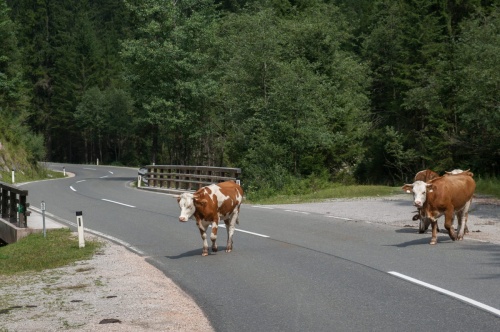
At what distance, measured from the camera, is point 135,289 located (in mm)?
10500

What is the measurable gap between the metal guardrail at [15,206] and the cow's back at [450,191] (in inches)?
423

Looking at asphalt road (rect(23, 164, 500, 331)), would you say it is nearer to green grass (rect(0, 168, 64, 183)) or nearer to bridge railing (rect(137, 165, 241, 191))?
bridge railing (rect(137, 165, 241, 191))

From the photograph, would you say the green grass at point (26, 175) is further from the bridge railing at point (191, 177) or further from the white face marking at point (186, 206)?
the white face marking at point (186, 206)

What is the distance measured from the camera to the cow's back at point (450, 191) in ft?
45.0

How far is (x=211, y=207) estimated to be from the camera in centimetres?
1347

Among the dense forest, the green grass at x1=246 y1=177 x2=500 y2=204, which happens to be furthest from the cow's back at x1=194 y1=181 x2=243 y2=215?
the dense forest

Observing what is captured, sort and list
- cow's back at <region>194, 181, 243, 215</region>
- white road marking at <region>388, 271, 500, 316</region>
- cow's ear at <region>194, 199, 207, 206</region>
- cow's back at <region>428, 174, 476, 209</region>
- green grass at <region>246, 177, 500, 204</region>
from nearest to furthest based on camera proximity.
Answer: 1. white road marking at <region>388, 271, 500, 316</region>
2. cow's ear at <region>194, 199, 207, 206</region>
3. cow's back at <region>194, 181, 243, 215</region>
4. cow's back at <region>428, 174, 476, 209</region>
5. green grass at <region>246, 177, 500, 204</region>

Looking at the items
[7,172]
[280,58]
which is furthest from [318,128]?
[7,172]

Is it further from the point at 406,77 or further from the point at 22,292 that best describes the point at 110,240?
the point at 406,77

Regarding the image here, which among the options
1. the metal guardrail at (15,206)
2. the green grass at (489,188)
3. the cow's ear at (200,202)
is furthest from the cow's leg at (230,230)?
the green grass at (489,188)

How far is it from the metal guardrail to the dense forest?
12.2 meters

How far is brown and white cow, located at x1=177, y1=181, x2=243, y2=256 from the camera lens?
520 inches

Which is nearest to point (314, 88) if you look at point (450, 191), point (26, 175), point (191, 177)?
point (191, 177)

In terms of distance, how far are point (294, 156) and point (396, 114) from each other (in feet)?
56.3
